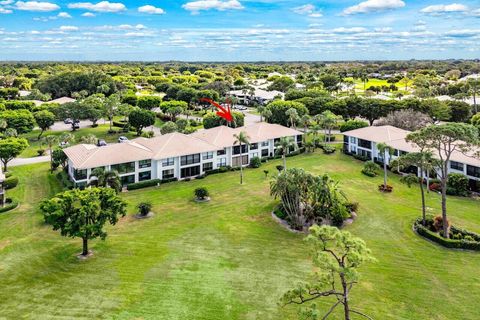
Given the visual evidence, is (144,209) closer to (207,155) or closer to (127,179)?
(127,179)

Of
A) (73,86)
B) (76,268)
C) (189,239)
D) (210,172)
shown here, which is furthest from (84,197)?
(73,86)

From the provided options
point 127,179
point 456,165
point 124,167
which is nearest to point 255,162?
point 127,179

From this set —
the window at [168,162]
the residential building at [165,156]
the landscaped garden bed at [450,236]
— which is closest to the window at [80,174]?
the residential building at [165,156]

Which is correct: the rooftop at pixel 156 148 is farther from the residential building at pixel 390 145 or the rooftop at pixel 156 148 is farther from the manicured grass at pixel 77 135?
the manicured grass at pixel 77 135

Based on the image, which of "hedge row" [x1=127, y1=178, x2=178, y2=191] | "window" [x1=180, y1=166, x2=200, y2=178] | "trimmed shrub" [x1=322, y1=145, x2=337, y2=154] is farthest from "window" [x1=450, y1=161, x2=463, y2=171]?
"hedge row" [x1=127, y1=178, x2=178, y2=191]

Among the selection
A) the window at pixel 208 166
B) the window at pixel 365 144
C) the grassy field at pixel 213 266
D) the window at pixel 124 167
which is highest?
the window at pixel 365 144
